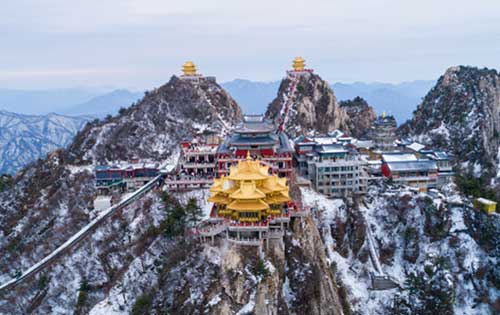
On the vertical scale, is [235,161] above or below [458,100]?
below

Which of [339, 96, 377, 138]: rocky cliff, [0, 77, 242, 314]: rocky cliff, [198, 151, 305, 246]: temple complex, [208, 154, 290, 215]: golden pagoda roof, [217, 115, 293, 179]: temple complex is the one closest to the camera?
[198, 151, 305, 246]: temple complex

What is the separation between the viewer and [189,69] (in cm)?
9362

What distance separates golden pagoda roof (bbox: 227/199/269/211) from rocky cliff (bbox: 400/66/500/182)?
2239 inches

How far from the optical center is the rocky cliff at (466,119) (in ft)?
267

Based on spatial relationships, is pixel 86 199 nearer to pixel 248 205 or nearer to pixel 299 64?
pixel 248 205

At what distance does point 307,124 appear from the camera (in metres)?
84.2

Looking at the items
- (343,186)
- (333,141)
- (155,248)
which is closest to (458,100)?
(333,141)

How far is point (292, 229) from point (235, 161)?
13.6 metres

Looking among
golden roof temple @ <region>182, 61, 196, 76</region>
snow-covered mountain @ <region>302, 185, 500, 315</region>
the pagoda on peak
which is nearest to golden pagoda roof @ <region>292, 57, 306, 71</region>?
the pagoda on peak

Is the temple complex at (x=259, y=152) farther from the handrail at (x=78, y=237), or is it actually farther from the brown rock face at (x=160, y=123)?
the brown rock face at (x=160, y=123)

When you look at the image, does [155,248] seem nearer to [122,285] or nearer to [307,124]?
[122,285]

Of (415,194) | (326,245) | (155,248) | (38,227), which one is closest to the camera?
(155,248)

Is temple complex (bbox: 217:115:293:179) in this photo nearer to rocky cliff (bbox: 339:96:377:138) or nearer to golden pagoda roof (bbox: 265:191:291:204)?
golden pagoda roof (bbox: 265:191:291:204)

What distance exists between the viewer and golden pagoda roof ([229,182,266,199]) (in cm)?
3891
